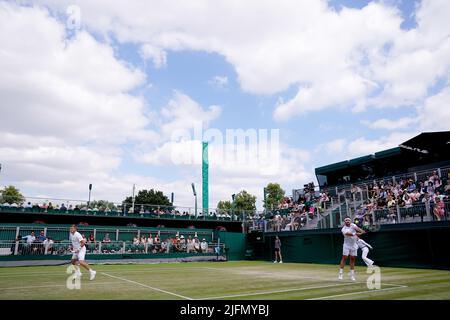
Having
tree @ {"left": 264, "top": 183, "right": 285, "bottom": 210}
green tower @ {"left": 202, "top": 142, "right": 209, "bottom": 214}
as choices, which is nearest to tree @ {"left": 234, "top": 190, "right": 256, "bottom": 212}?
tree @ {"left": 264, "top": 183, "right": 285, "bottom": 210}

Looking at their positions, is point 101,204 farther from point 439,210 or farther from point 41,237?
point 439,210

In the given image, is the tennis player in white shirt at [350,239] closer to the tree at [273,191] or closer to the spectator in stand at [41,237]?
the spectator in stand at [41,237]

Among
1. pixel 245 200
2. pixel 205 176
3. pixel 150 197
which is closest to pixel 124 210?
pixel 205 176

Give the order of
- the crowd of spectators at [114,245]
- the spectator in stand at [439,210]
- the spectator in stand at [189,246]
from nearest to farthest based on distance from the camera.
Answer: the spectator in stand at [439,210]
the crowd of spectators at [114,245]
the spectator in stand at [189,246]

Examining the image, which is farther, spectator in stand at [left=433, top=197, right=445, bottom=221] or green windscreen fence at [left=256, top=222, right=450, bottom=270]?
green windscreen fence at [left=256, top=222, right=450, bottom=270]

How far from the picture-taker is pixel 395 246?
848 inches

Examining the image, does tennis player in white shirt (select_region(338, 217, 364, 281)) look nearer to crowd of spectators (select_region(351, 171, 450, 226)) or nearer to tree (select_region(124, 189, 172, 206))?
crowd of spectators (select_region(351, 171, 450, 226))

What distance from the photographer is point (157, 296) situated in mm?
9578

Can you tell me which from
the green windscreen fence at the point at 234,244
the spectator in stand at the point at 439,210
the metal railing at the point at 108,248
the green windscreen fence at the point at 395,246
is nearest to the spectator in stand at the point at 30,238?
the metal railing at the point at 108,248

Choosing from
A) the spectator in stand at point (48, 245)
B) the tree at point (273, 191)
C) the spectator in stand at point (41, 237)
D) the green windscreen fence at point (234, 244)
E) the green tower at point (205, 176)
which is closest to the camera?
the spectator in stand at point (48, 245)

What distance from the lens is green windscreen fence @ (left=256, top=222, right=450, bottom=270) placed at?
1919 centimetres

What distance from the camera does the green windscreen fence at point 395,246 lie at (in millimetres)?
19188

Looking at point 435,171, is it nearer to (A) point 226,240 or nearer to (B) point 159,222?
(A) point 226,240
